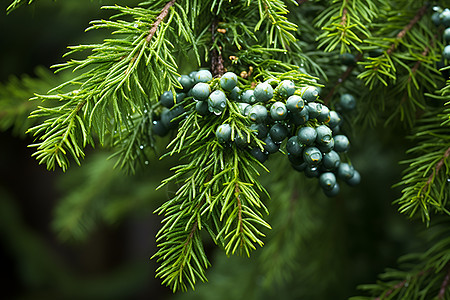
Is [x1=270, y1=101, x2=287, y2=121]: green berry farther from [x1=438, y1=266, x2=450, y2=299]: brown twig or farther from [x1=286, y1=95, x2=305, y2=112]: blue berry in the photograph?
[x1=438, y1=266, x2=450, y2=299]: brown twig

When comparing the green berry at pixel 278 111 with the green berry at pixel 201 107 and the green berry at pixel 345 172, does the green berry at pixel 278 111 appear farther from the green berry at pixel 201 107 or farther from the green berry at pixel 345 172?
the green berry at pixel 345 172

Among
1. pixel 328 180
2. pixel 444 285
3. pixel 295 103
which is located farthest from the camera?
pixel 444 285

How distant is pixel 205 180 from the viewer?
562 millimetres

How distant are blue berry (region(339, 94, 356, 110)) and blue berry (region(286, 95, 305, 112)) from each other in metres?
0.23

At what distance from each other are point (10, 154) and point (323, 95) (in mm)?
3287

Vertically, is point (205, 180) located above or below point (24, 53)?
below

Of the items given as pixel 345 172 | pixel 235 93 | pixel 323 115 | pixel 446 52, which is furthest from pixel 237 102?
pixel 446 52

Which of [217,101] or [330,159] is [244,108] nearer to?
[217,101]

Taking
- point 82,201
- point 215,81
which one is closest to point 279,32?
point 215,81

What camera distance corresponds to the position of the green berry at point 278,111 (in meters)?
0.52

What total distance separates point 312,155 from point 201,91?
0.55 ft

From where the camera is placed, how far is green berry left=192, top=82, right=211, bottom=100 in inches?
21.2

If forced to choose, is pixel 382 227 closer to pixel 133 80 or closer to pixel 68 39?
pixel 133 80

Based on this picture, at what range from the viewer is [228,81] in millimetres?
547
